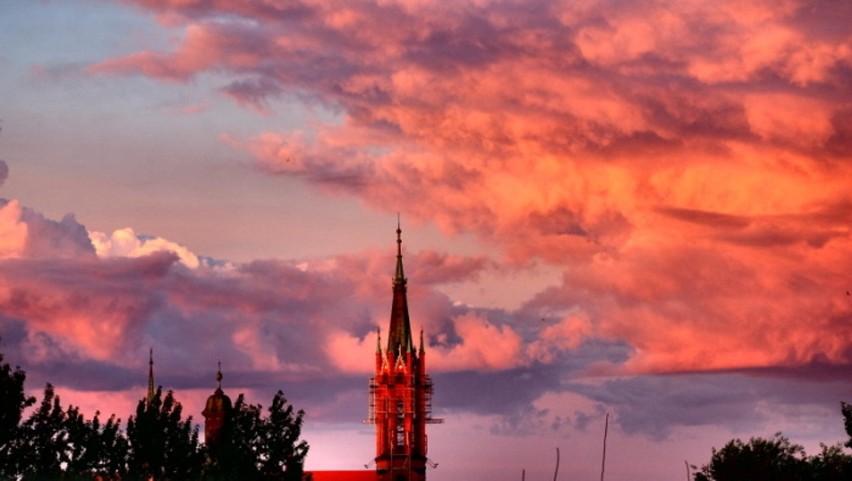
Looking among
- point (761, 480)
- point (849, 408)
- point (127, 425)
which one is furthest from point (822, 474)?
point (127, 425)

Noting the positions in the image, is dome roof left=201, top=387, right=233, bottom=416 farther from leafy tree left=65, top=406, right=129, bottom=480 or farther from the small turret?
leafy tree left=65, top=406, right=129, bottom=480

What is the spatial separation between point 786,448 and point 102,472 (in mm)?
65745

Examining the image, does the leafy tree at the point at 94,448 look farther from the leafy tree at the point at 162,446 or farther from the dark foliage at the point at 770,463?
the dark foliage at the point at 770,463

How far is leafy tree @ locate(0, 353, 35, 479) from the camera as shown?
10656 cm

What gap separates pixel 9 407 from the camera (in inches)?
4213

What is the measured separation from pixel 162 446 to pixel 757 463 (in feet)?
182

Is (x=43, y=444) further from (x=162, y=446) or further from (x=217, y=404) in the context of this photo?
(x=217, y=404)

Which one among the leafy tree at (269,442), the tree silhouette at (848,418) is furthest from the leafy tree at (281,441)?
the tree silhouette at (848,418)

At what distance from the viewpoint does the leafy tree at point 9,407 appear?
106562 millimetres

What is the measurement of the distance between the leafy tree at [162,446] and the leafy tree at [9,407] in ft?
53.5

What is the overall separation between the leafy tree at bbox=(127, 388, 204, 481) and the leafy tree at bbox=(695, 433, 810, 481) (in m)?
50.7

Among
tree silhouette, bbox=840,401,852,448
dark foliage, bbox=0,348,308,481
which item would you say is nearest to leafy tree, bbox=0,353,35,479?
dark foliage, bbox=0,348,308,481

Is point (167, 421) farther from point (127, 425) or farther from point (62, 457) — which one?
point (62, 457)

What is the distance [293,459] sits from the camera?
129000 millimetres
